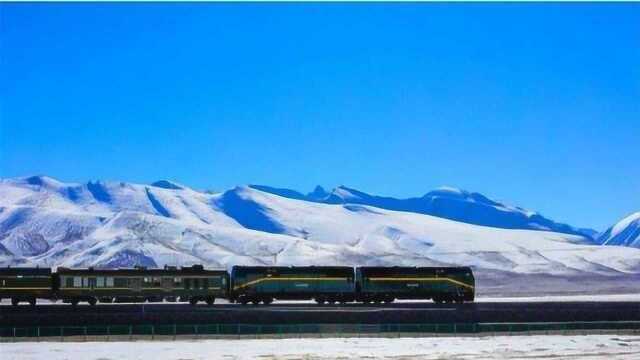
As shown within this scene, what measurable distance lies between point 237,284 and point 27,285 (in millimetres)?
20098

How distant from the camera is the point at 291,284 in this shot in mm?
81938

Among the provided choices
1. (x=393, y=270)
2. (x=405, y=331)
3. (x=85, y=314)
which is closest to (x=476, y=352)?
(x=405, y=331)

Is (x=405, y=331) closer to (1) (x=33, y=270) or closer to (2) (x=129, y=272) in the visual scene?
(2) (x=129, y=272)

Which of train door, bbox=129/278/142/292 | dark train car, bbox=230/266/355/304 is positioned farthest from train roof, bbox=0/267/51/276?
dark train car, bbox=230/266/355/304

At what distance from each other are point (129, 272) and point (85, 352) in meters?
38.1

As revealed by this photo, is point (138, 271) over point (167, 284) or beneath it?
over

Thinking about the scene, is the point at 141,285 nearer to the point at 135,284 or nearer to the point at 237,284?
the point at 135,284

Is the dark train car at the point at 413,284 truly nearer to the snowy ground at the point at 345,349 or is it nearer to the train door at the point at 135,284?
the train door at the point at 135,284

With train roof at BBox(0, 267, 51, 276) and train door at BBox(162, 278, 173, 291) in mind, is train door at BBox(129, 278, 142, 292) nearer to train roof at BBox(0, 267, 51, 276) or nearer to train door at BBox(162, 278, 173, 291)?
train door at BBox(162, 278, 173, 291)

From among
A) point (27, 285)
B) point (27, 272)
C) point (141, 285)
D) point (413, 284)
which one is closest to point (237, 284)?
point (141, 285)

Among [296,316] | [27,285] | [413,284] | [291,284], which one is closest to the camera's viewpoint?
[296,316]

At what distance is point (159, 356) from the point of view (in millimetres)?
39625

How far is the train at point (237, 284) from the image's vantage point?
7719 cm

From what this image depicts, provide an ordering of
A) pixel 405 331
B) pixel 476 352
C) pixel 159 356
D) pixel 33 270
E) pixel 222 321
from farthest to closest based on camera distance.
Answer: pixel 33 270
pixel 222 321
pixel 405 331
pixel 476 352
pixel 159 356
